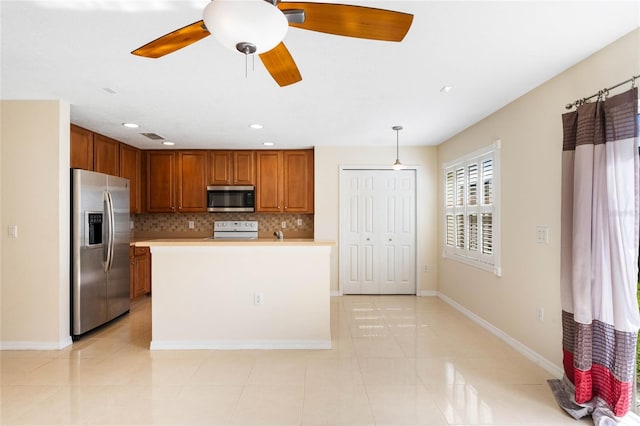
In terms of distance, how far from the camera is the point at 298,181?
5496 mm

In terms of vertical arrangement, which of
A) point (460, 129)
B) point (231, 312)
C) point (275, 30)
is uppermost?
point (460, 129)

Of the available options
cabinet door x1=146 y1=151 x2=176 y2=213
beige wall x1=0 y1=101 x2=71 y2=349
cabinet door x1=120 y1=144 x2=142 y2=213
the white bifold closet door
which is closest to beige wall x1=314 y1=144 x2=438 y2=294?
the white bifold closet door

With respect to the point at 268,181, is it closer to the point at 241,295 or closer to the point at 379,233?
the point at 379,233

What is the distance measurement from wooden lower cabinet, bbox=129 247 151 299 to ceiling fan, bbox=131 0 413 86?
404 centimetres

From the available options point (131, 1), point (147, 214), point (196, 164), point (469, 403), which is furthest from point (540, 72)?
point (147, 214)

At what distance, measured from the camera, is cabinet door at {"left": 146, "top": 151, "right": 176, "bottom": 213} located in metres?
5.49

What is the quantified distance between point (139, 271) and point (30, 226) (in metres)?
1.95

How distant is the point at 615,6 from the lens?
177 cm

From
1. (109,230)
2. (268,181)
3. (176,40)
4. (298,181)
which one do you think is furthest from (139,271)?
(176,40)

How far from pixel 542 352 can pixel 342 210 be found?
3158 mm

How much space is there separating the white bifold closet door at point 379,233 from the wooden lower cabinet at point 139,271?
3.04 meters

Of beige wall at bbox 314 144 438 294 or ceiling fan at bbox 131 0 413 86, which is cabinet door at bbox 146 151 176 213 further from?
ceiling fan at bbox 131 0 413 86

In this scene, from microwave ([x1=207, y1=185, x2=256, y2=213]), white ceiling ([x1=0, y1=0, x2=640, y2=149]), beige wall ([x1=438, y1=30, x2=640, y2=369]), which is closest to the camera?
white ceiling ([x1=0, y1=0, x2=640, y2=149])

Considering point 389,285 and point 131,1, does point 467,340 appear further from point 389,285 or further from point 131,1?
point 131,1
